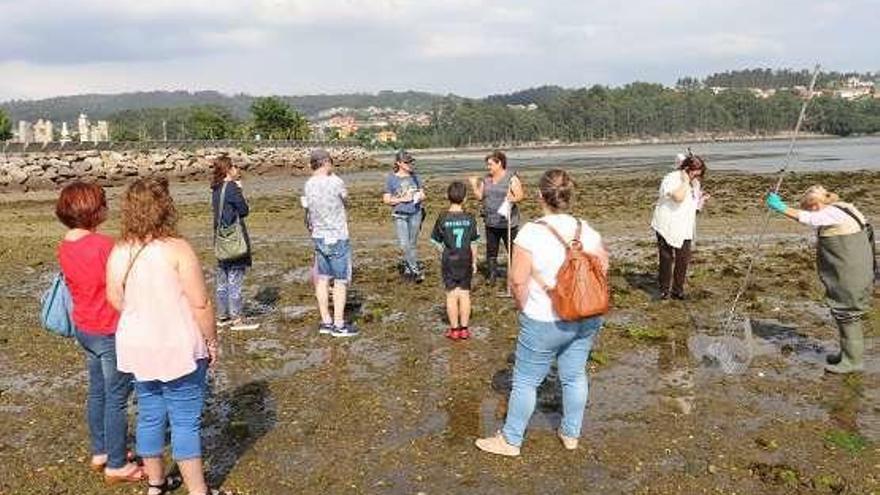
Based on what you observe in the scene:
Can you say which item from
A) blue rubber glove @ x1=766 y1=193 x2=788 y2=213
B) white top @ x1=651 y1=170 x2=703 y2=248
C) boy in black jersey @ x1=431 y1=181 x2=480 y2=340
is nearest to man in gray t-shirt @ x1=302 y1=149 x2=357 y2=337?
boy in black jersey @ x1=431 y1=181 x2=480 y2=340

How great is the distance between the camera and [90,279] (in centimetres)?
493

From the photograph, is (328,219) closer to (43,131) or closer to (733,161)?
(43,131)

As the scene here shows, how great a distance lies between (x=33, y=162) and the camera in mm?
39656

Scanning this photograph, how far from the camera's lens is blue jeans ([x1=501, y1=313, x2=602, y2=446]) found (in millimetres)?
5301

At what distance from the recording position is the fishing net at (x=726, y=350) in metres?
7.70

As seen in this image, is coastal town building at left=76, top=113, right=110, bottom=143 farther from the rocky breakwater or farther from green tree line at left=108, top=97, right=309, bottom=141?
green tree line at left=108, top=97, right=309, bottom=141

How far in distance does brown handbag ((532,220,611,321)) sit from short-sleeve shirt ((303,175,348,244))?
3988mm

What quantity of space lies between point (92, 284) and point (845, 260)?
6529 mm

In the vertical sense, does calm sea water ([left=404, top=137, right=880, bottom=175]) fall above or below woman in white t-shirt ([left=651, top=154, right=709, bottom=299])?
below

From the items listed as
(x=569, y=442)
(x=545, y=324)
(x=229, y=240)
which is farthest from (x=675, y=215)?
(x=229, y=240)

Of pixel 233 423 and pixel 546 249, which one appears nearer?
pixel 546 249

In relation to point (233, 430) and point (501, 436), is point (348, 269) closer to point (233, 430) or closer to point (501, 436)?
point (233, 430)

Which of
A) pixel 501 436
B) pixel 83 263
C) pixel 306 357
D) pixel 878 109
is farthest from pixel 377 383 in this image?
pixel 878 109

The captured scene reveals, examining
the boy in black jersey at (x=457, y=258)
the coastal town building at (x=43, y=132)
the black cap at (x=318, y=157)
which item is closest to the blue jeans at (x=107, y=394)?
the black cap at (x=318, y=157)
